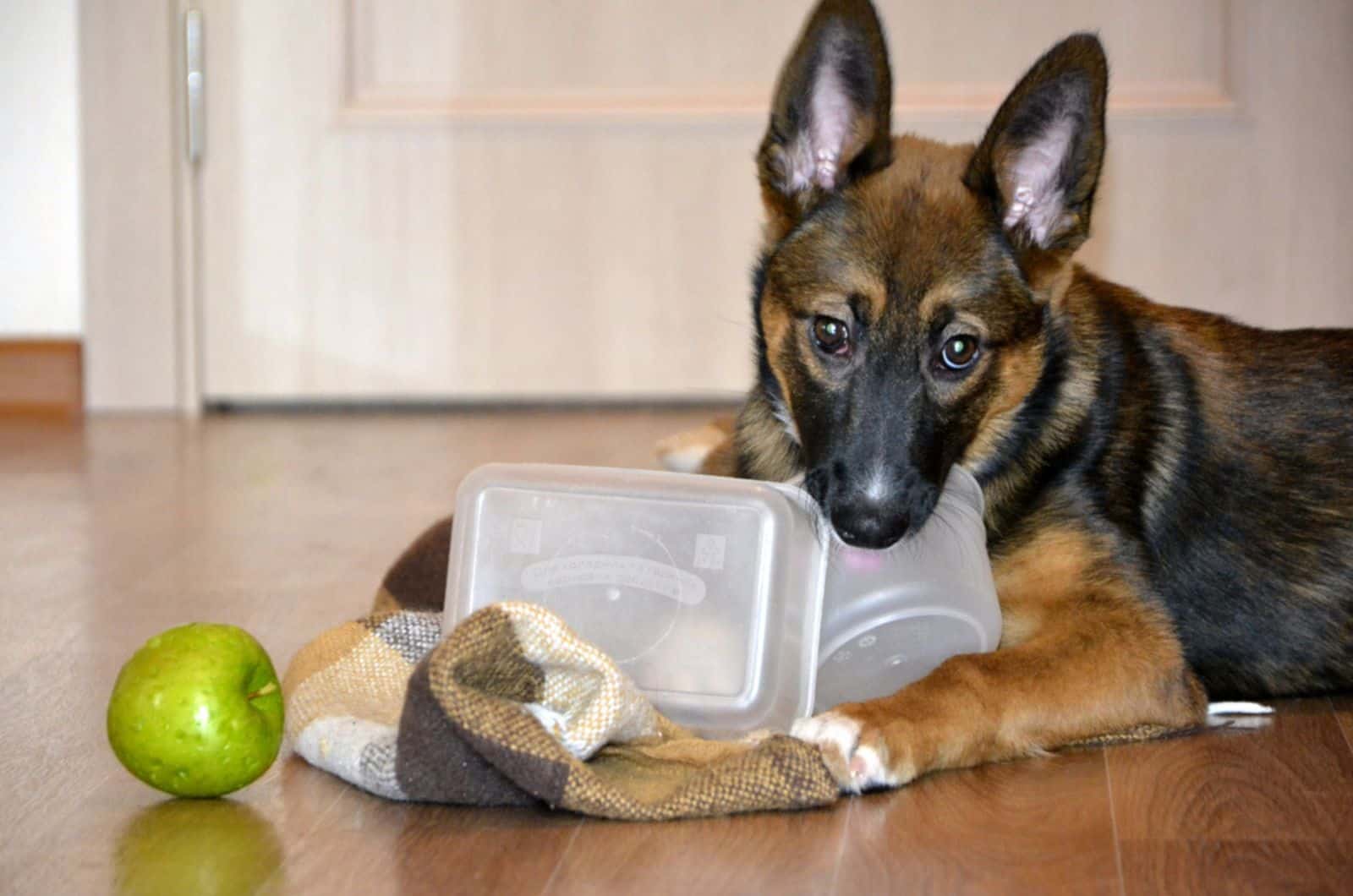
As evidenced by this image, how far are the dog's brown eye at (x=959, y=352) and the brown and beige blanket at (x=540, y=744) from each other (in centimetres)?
61

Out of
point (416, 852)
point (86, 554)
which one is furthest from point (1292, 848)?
point (86, 554)

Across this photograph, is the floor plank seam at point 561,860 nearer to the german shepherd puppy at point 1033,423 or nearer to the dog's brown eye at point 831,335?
the german shepherd puppy at point 1033,423

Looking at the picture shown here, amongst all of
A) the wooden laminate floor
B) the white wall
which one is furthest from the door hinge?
the wooden laminate floor

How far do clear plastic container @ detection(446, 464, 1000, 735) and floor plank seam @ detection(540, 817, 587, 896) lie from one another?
1.15 feet

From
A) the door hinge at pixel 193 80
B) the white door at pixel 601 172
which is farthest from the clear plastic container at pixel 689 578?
the door hinge at pixel 193 80

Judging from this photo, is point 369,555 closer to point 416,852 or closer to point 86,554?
point 86,554

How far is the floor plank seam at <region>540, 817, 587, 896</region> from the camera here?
71.2 inches

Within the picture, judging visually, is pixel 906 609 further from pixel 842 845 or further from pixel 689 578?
pixel 842 845

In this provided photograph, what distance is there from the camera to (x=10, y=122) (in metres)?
5.81

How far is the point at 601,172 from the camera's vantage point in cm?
582

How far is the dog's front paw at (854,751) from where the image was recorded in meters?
2.11

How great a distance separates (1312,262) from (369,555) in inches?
140

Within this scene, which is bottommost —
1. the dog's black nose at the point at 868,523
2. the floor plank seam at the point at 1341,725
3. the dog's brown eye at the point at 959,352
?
the floor plank seam at the point at 1341,725

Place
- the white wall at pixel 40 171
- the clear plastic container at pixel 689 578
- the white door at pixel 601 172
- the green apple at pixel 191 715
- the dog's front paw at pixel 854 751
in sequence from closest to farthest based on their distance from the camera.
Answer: the green apple at pixel 191 715, the dog's front paw at pixel 854 751, the clear plastic container at pixel 689 578, the white door at pixel 601 172, the white wall at pixel 40 171
